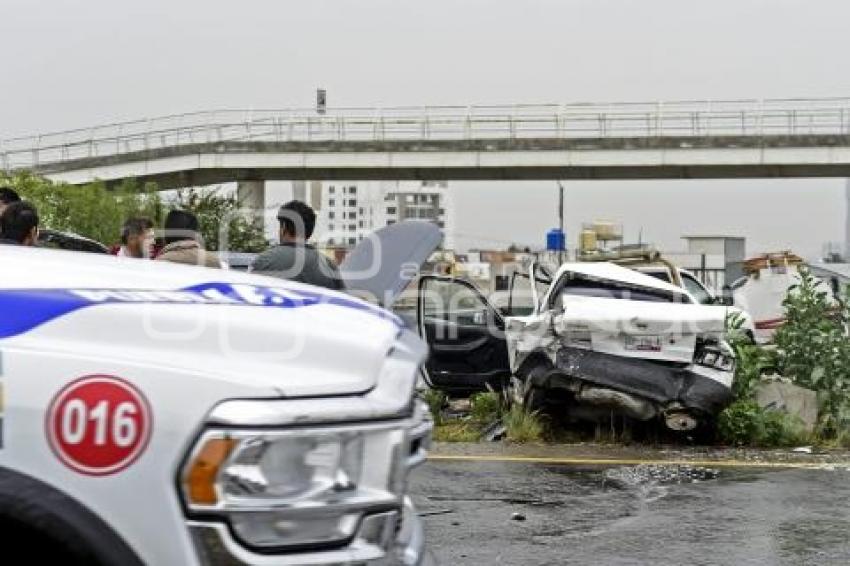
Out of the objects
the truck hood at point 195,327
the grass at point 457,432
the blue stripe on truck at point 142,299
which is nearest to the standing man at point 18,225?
the truck hood at point 195,327

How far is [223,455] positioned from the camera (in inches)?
78.4

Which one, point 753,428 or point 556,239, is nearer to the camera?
point 753,428

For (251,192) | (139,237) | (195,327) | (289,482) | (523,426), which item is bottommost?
(523,426)

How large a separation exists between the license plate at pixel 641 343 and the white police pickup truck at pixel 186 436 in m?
5.89

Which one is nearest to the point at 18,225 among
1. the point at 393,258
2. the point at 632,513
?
the point at 393,258

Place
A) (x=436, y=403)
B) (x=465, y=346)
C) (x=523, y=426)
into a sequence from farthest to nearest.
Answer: (x=465, y=346) < (x=436, y=403) < (x=523, y=426)

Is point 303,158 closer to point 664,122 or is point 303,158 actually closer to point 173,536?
point 664,122

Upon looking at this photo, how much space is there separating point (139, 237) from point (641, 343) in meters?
3.76

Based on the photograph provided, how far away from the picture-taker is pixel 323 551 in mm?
2088

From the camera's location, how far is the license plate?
7980 millimetres

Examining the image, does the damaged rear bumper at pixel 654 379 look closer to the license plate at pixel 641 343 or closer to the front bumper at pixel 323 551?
the license plate at pixel 641 343

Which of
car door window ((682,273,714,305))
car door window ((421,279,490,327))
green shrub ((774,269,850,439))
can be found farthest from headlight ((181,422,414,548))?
car door window ((682,273,714,305))

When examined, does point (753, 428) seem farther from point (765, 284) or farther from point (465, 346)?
point (765, 284)

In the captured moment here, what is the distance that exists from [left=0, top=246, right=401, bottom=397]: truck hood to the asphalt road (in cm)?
288
